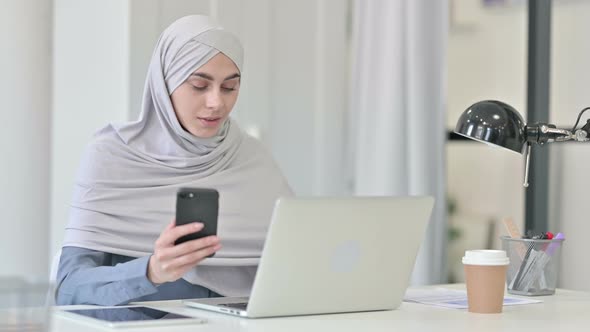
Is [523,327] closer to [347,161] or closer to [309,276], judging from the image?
[309,276]

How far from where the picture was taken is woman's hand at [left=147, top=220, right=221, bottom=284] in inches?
67.8

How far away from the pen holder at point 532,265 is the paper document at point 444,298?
0.22 feet

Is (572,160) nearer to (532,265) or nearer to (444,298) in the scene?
(532,265)

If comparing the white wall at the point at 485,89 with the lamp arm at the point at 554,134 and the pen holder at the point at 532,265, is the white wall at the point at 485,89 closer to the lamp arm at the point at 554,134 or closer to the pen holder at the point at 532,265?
the pen holder at the point at 532,265

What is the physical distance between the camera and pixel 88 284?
2.03 meters

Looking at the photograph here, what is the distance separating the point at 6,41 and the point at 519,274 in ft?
5.67

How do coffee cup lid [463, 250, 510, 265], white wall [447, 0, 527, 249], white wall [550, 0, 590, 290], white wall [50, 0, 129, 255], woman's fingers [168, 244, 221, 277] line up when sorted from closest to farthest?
woman's fingers [168, 244, 221, 277]
coffee cup lid [463, 250, 510, 265]
white wall [50, 0, 129, 255]
white wall [550, 0, 590, 290]
white wall [447, 0, 527, 249]

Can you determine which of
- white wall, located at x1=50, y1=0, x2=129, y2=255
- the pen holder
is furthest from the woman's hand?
white wall, located at x1=50, y1=0, x2=129, y2=255

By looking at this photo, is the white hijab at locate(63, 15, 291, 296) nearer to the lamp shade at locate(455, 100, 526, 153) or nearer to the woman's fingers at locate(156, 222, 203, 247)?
the woman's fingers at locate(156, 222, 203, 247)

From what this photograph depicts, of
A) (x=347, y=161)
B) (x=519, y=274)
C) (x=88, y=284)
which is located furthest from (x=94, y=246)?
(x=347, y=161)

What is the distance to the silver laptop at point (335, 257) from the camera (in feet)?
5.54

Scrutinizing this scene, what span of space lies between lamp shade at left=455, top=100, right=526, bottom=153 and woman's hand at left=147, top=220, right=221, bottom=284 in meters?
0.55

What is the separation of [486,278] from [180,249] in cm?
56

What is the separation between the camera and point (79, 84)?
329 cm
